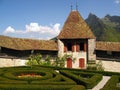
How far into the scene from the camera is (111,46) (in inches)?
1935

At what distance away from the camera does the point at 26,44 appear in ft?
162

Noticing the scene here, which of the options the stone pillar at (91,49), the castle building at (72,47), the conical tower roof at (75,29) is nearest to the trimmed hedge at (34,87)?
the castle building at (72,47)

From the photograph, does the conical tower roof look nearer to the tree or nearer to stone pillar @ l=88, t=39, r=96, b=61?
stone pillar @ l=88, t=39, r=96, b=61

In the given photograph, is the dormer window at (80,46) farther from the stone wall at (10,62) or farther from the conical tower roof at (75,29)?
the stone wall at (10,62)

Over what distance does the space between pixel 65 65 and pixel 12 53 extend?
31.6 ft

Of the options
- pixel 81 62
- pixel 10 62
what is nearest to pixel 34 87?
pixel 10 62

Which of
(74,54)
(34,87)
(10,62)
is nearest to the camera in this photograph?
(34,87)

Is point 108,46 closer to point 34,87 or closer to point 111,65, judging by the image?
point 111,65

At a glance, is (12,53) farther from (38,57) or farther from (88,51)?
(88,51)

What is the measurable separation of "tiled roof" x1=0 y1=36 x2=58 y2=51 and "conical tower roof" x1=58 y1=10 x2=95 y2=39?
2.44 metres

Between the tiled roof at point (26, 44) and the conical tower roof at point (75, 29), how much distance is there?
2435mm

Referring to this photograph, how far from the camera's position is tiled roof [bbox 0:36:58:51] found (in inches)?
1845

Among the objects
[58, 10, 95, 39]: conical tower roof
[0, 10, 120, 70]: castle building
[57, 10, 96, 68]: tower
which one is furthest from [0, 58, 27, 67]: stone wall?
[58, 10, 95, 39]: conical tower roof

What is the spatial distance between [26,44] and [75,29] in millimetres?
8820
